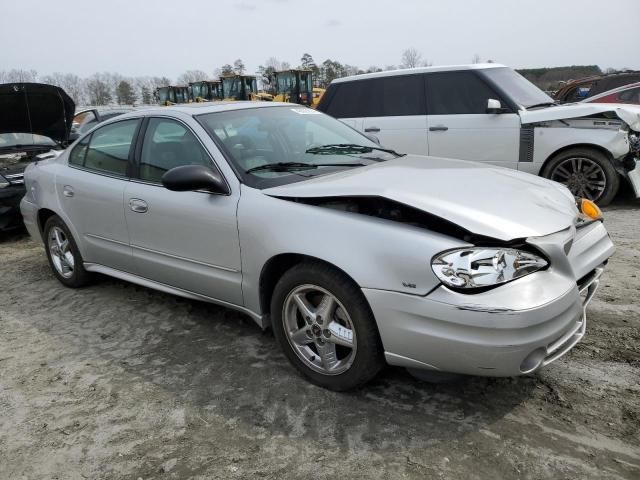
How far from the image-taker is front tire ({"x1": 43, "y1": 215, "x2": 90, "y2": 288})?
4547 mm

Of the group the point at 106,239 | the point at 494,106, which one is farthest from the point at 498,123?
the point at 106,239

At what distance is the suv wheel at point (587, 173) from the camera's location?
6297 mm

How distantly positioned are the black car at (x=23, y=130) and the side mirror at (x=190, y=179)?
440 centimetres

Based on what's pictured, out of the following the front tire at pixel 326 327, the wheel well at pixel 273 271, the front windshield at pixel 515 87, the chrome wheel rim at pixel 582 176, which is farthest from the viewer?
the front windshield at pixel 515 87

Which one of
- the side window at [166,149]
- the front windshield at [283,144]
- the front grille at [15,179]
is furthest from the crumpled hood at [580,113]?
the front grille at [15,179]

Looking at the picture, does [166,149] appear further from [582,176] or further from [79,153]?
[582,176]

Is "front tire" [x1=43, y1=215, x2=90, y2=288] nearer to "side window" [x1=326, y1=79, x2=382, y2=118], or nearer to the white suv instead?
the white suv

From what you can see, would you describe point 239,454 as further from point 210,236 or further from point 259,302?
point 210,236

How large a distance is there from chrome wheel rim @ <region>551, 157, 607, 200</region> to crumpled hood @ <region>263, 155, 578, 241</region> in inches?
140

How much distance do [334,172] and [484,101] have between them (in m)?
4.24

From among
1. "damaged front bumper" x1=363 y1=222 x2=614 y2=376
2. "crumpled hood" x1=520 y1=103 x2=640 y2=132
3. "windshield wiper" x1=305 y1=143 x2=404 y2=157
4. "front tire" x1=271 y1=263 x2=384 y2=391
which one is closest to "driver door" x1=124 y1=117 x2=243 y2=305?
"front tire" x1=271 y1=263 x2=384 y2=391

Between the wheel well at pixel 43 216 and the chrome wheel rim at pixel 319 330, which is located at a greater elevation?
the wheel well at pixel 43 216

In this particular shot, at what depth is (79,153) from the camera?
14.8 ft

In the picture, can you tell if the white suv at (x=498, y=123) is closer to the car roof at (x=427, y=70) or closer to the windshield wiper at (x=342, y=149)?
the car roof at (x=427, y=70)
